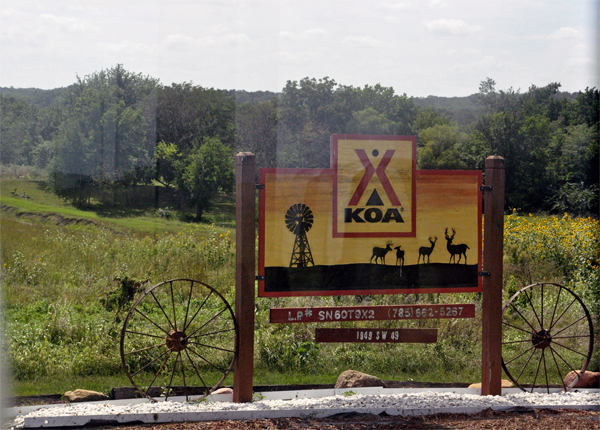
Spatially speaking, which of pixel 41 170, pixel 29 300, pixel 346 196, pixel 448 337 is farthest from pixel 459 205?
pixel 29 300

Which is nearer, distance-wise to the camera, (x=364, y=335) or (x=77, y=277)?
(x=364, y=335)

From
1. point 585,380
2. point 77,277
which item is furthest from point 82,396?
point 585,380

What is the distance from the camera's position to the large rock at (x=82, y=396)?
4547 millimetres

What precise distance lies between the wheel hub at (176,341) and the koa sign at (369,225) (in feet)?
2.31

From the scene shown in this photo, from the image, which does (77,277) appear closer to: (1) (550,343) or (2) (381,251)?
(2) (381,251)

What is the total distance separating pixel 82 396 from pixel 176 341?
A: 3.25 ft

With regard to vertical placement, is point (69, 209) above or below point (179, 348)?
above

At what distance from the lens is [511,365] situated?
605 cm

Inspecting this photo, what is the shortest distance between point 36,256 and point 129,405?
115 inches

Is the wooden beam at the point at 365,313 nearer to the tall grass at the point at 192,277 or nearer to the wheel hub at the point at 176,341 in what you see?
the wheel hub at the point at 176,341

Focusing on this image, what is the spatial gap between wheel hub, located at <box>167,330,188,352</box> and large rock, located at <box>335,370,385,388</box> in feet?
4.91

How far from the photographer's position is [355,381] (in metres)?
4.97

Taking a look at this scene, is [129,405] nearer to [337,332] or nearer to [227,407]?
[227,407]

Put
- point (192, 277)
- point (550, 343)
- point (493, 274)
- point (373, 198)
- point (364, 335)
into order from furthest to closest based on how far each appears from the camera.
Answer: point (192, 277)
point (550, 343)
point (493, 274)
point (373, 198)
point (364, 335)
